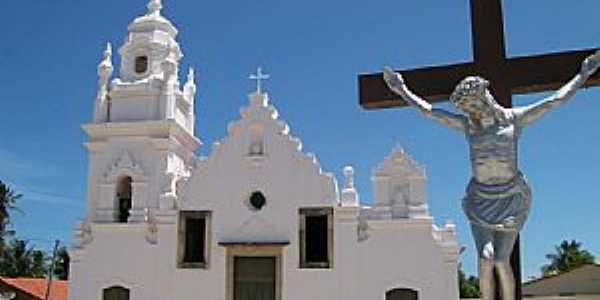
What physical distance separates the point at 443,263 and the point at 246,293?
16.7 feet

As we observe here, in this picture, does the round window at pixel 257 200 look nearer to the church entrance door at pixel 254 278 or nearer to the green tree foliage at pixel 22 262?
the church entrance door at pixel 254 278

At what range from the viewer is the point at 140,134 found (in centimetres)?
2259

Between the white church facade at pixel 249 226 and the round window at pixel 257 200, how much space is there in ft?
0.09

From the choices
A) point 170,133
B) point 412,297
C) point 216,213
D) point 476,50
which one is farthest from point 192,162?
point 476,50

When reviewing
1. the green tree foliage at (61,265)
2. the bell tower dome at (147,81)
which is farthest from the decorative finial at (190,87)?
the green tree foliage at (61,265)

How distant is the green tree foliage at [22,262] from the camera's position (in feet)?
156

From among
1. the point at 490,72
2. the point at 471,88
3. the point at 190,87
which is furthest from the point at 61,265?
the point at 471,88

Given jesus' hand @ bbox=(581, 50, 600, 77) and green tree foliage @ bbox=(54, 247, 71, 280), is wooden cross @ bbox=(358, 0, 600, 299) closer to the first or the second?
jesus' hand @ bbox=(581, 50, 600, 77)

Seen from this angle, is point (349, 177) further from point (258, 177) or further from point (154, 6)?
point (154, 6)

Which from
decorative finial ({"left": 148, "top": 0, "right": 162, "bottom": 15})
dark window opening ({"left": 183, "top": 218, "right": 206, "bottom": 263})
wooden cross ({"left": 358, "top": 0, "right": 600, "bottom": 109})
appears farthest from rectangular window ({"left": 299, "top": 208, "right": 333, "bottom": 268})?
wooden cross ({"left": 358, "top": 0, "right": 600, "bottom": 109})

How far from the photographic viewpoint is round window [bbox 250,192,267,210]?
20.8m

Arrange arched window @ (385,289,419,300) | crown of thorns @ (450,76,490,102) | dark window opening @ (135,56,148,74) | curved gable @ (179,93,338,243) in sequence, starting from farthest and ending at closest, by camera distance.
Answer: dark window opening @ (135,56,148,74), curved gable @ (179,93,338,243), arched window @ (385,289,419,300), crown of thorns @ (450,76,490,102)

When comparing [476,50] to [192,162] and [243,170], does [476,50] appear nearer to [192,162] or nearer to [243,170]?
[243,170]

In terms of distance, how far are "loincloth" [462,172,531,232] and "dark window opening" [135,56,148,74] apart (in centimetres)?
1973
